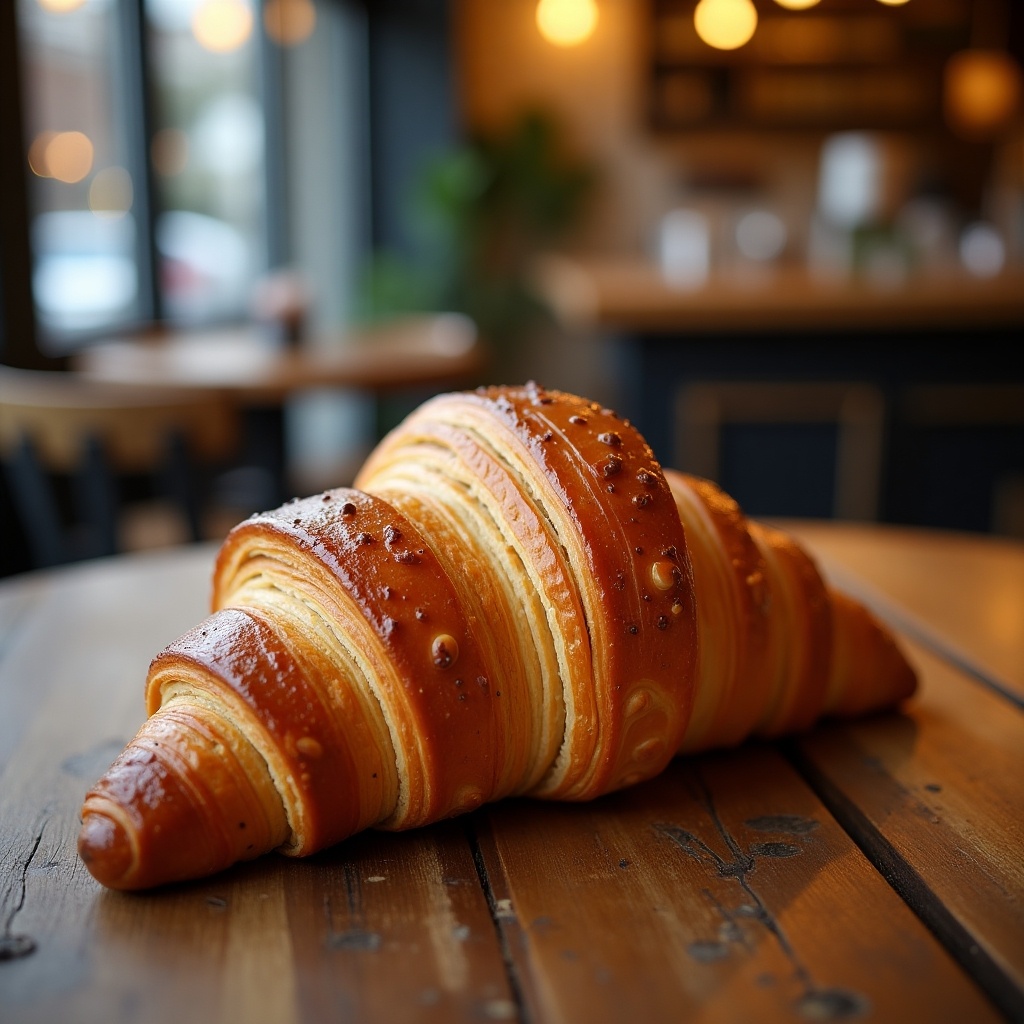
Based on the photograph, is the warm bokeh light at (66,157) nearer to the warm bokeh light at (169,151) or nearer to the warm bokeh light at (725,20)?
the warm bokeh light at (169,151)

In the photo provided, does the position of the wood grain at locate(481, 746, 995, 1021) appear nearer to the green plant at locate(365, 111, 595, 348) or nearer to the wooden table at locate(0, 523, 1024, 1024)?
the wooden table at locate(0, 523, 1024, 1024)

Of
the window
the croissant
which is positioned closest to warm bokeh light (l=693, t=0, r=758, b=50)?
the croissant

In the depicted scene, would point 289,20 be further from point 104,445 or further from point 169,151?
point 104,445

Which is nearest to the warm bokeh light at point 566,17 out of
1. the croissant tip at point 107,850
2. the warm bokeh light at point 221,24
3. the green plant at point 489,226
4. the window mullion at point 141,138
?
the window mullion at point 141,138

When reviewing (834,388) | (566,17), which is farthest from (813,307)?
(566,17)

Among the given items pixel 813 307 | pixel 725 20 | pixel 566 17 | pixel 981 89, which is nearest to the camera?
pixel 725 20
